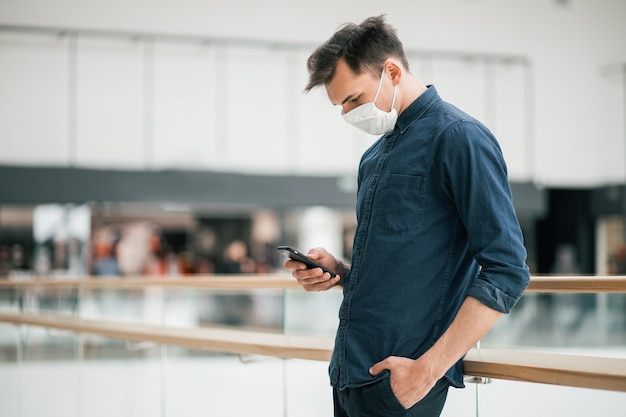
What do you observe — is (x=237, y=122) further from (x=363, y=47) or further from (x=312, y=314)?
(x=363, y=47)

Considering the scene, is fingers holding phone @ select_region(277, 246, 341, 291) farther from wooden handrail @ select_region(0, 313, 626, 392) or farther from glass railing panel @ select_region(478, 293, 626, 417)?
glass railing panel @ select_region(478, 293, 626, 417)

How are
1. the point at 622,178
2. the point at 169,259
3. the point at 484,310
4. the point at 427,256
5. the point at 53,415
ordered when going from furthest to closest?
the point at 622,178 → the point at 169,259 → the point at 53,415 → the point at 427,256 → the point at 484,310

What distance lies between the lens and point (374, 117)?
6.27 ft

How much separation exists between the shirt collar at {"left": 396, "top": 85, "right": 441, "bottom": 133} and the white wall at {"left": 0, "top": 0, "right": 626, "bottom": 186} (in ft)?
42.1

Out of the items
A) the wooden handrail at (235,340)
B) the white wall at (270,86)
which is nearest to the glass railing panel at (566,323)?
the white wall at (270,86)

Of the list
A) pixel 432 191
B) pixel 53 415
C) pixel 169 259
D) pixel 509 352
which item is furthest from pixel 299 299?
pixel 169 259

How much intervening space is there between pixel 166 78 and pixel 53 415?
10.3 metres

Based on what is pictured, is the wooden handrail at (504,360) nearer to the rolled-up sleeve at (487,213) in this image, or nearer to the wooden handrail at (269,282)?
the wooden handrail at (269,282)

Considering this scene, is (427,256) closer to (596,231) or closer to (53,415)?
(53,415)

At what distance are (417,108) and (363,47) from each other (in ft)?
0.63

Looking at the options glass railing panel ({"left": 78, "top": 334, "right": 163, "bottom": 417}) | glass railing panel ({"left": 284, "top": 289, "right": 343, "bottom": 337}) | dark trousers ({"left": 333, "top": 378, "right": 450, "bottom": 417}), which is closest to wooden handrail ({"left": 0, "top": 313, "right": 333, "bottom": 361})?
glass railing panel ({"left": 78, "top": 334, "right": 163, "bottom": 417})

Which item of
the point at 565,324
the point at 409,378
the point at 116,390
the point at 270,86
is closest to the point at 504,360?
the point at 409,378

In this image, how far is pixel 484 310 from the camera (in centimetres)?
165

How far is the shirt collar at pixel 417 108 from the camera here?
6.20 feet
